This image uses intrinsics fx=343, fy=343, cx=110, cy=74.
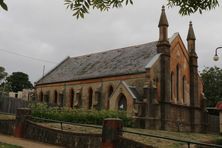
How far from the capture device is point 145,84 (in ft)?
115

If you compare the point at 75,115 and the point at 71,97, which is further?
the point at 71,97

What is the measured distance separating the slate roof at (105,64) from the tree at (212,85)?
934 inches

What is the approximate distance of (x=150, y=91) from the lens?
34688 mm

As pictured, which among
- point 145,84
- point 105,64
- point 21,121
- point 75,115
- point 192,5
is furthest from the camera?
point 105,64

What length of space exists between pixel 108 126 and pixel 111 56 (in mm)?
29369

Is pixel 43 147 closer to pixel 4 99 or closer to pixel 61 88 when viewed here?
pixel 4 99

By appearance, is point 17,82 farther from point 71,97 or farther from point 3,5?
point 3,5

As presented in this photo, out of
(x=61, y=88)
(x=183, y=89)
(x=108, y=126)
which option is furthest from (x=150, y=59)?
(x=108, y=126)

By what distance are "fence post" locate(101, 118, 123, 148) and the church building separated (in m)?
16.4

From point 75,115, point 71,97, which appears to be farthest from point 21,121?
point 71,97

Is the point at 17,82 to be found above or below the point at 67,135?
above

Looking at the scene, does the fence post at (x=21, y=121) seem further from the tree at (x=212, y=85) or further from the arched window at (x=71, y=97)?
the tree at (x=212, y=85)

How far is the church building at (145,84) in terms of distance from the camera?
1378 inches

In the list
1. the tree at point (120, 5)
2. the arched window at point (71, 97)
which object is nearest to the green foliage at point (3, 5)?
the tree at point (120, 5)
